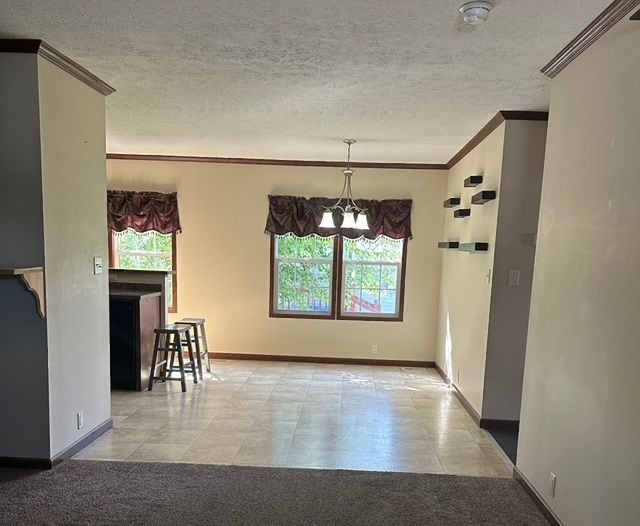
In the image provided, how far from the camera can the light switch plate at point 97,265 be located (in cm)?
301

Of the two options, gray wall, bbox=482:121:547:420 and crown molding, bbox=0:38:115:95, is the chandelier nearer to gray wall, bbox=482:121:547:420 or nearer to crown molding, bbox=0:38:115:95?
gray wall, bbox=482:121:547:420

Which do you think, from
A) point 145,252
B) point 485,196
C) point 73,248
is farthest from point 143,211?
point 485,196

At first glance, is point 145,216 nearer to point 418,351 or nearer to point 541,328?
point 418,351

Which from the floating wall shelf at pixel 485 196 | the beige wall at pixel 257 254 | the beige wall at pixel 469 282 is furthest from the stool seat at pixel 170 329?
the floating wall shelf at pixel 485 196

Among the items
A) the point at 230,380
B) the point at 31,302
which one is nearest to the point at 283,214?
the point at 230,380

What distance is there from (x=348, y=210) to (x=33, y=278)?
3398 mm

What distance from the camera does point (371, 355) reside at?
18.4 feet

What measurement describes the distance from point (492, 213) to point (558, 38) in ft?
5.35

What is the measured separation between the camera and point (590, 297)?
6.54 feet

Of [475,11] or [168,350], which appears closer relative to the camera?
[475,11]

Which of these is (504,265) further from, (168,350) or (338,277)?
(168,350)

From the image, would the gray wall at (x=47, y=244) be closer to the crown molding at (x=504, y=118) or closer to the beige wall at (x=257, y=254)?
the beige wall at (x=257, y=254)

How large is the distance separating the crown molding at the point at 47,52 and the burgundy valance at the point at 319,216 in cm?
288

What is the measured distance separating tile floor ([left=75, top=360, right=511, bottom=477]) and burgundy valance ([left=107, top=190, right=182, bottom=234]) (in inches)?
80.3
